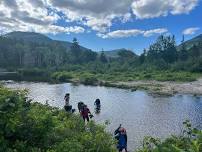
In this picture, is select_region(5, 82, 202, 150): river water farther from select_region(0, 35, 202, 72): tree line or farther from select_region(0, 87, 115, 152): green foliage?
select_region(0, 35, 202, 72): tree line

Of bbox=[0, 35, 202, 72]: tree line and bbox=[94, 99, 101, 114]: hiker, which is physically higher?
bbox=[0, 35, 202, 72]: tree line

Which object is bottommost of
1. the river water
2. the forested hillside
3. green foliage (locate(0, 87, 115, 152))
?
the river water

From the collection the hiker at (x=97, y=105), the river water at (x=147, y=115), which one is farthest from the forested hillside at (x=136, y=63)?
the hiker at (x=97, y=105)

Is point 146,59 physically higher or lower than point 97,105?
higher

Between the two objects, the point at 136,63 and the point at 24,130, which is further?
the point at 136,63

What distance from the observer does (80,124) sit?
75.2 feet

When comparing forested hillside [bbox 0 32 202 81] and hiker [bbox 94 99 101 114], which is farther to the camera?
forested hillside [bbox 0 32 202 81]

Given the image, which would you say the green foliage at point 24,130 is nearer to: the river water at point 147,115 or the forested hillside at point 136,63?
the river water at point 147,115

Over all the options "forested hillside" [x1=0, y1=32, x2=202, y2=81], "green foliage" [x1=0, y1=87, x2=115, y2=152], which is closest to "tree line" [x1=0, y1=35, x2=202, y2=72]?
"forested hillside" [x1=0, y1=32, x2=202, y2=81]

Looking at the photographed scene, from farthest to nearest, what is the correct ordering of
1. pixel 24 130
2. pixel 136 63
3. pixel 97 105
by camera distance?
pixel 136 63 → pixel 97 105 → pixel 24 130

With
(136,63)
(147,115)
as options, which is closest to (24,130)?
(147,115)

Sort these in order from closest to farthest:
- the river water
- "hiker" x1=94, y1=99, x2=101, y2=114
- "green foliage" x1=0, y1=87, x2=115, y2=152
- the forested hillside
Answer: "green foliage" x1=0, y1=87, x2=115, y2=152 → the river water → "hiker" x1=94, y1=99, x2=101, y2=114 → the forested hillside

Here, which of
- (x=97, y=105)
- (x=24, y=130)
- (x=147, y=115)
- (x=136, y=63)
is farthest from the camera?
(x=136, y=63)

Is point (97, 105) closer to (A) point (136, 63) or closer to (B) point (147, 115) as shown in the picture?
(B) point (147, 115)
